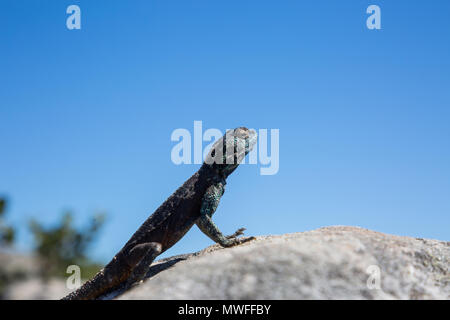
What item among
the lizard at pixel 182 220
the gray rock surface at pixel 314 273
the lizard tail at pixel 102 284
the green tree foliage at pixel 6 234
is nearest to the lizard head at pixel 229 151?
the lizard at pixel 182 220

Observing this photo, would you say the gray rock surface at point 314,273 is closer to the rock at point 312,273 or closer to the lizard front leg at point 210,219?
the rock at point 312,273

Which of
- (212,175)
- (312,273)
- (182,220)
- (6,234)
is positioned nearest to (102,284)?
(182,220)

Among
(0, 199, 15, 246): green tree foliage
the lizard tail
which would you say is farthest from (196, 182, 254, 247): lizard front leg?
(0, 199, 15, 246): green tree foliage

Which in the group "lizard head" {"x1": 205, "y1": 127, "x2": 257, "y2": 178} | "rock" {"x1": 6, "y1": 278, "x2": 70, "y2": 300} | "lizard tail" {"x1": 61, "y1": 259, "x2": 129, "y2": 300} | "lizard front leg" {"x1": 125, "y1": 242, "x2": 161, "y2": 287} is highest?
"lizard head" {"x1": 205, "y1": 127, "x2": 257, "y2": 178}

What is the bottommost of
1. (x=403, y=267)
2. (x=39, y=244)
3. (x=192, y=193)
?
(x=39, y=244)

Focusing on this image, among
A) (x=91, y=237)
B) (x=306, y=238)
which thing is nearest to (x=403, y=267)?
(x=306, y=238)

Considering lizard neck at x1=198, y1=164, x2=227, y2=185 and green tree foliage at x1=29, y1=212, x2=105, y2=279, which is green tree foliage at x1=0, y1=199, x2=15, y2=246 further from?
lizard neck at x1=198, y1=164, x2=227, y2=185
